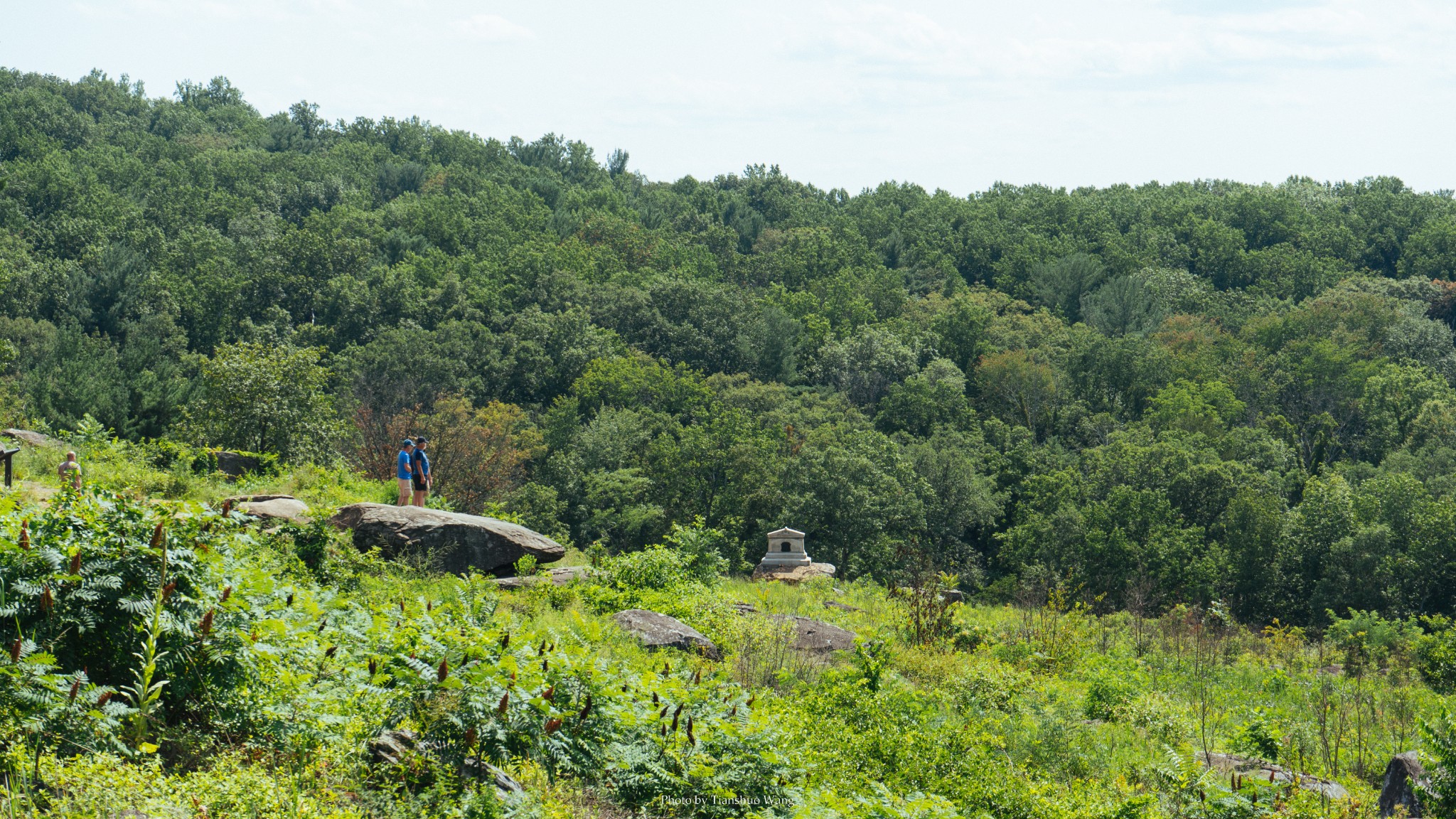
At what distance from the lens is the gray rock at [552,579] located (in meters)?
13.0

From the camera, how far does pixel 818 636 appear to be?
1345 cm

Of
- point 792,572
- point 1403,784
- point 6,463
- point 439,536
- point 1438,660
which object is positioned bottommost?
point 792,572

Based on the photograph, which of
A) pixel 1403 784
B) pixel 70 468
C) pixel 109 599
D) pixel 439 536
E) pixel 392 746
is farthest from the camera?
pixel 439 536

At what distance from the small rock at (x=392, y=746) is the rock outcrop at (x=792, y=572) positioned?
1518cm

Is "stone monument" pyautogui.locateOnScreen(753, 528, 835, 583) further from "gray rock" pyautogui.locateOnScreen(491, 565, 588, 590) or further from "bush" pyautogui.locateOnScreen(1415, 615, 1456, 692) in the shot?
"bush" pyautogui.locateOnScreen(1415, 615, 1456, 692)

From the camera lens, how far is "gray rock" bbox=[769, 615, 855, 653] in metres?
12.9

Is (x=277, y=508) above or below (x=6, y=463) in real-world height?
below

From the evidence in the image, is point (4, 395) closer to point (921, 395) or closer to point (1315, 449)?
point (921, 395)

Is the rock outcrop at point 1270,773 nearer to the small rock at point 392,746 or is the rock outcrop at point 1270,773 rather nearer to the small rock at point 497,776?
the small rock at point 497,776

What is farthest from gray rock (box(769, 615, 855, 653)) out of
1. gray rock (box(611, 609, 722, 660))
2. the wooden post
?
the wooden post

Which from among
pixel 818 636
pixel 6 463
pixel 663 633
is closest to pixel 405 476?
pixel 6 463

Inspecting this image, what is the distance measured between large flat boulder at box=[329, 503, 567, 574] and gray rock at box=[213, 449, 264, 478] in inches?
167

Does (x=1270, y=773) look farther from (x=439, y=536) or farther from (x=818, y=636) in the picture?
(x=439, y=536)

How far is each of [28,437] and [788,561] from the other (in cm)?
1329
